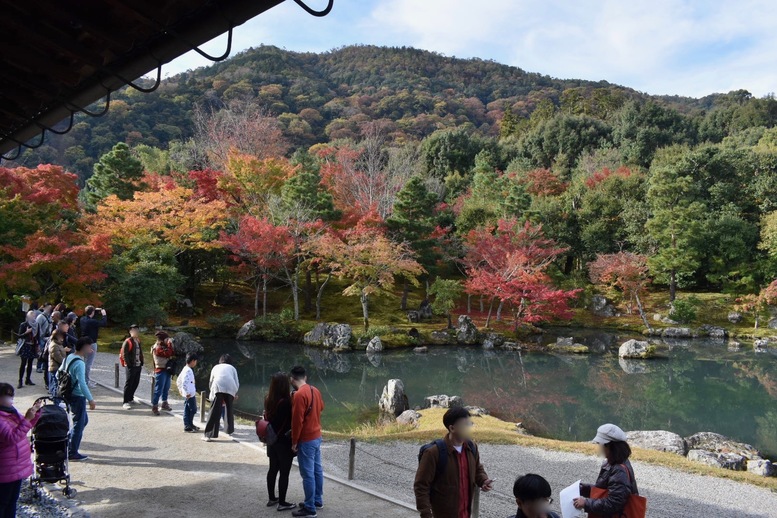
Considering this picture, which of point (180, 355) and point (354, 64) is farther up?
point (354, 64)

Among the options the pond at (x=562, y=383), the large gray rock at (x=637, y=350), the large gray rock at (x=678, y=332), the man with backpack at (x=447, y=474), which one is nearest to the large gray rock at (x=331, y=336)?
the pond at (x=562, y=383)

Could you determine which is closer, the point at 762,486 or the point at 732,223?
the point at 762,486

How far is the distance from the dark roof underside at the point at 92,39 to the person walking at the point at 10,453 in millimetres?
1975

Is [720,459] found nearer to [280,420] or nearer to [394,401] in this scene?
[394,401]

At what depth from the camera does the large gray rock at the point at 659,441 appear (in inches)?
352

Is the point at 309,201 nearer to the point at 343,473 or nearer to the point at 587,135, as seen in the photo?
the point at 343,473

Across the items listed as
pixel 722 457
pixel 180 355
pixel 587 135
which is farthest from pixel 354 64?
pixel 722 457

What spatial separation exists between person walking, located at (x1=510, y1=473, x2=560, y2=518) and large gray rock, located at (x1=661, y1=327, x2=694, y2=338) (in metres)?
22.3

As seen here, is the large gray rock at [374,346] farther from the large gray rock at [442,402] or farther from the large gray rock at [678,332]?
the large gray rock at [678,332]

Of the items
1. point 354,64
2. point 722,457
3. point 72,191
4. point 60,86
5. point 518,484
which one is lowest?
point 722,457

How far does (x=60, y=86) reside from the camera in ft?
10.2

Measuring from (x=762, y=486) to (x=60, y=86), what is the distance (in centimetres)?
901

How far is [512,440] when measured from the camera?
844 centimetres

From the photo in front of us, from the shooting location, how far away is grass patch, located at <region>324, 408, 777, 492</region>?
24.2 feet
